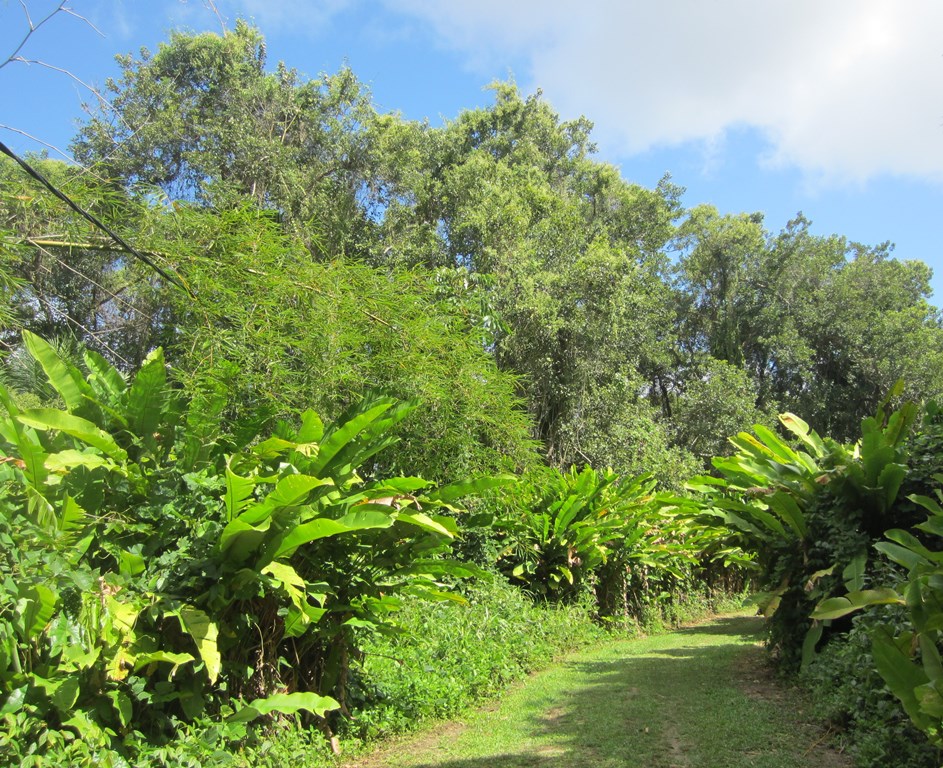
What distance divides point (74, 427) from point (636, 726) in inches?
173

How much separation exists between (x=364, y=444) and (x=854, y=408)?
1047 inches

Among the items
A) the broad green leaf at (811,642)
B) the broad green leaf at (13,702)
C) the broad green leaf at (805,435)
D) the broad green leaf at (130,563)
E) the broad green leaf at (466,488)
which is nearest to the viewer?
the broad green leaf at (13,702)

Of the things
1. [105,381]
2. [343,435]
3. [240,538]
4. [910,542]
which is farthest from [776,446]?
[105,381]

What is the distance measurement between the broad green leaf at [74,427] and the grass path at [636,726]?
8.39 feet

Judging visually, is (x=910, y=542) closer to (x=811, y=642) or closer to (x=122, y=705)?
(x=811, y=642)

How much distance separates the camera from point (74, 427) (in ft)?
13.6

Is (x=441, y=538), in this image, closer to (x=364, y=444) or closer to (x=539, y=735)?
(x=364, y=444)

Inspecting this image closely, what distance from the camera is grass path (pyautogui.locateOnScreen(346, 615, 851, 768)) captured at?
4629 millimetres

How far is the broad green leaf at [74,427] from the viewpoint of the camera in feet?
13.3

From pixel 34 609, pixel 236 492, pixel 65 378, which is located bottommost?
pixel 34 609

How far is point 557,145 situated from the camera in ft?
81.4

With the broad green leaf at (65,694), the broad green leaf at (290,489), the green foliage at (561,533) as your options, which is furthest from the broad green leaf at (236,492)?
the green foliage at (561,533)

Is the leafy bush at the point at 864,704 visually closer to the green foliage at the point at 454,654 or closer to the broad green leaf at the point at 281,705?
the green foliage at the point at 454,654

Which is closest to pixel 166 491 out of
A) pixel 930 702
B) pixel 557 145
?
pixel 930 702
